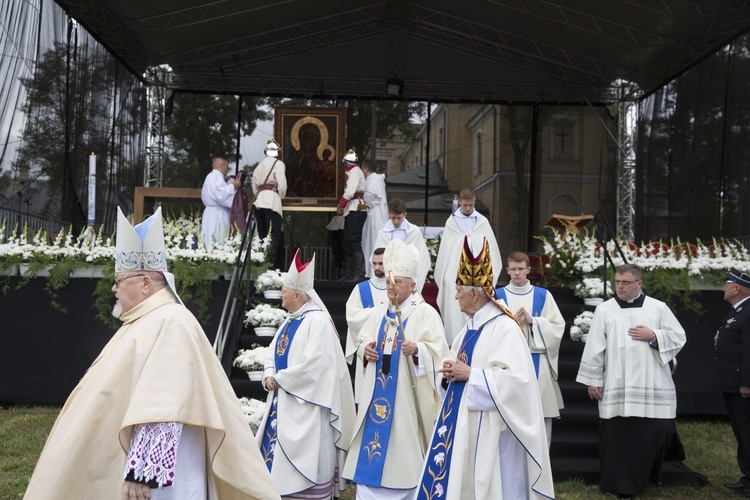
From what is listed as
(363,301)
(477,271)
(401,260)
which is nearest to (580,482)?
(363,301)

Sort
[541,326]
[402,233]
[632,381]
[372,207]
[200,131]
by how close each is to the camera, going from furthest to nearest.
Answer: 1. [200,131]
2. [372,207]
3. [402,233]
4. [541,326]
5. [632,381]

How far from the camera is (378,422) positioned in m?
6.82

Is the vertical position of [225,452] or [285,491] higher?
[225,452]

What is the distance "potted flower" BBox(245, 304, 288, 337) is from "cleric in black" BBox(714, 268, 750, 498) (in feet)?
15.6

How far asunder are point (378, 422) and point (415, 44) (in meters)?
14.6

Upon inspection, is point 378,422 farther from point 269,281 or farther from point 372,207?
point 372,207

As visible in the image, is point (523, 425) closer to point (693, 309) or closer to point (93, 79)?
point (693, 309)

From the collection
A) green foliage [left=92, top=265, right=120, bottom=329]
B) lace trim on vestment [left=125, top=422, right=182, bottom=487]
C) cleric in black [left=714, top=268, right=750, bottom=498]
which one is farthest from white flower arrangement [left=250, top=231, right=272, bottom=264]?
lace trim on vestment [left=125, top=422, right=182, bottom=487]

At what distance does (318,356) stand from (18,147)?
349 inches

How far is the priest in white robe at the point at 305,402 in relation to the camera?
6.64m

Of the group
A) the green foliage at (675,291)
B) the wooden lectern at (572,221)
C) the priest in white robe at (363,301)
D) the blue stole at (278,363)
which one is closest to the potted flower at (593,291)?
the green foliage at (675,291)

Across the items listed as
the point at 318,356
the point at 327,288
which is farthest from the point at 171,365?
the point at 327,288

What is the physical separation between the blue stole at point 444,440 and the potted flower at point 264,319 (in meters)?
5.12

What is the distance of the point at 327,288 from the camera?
12.4 meters
